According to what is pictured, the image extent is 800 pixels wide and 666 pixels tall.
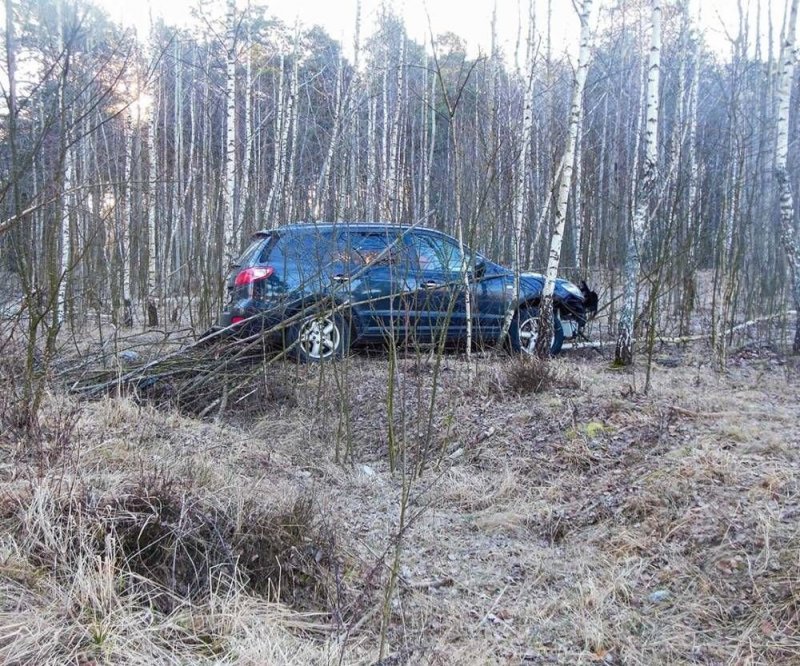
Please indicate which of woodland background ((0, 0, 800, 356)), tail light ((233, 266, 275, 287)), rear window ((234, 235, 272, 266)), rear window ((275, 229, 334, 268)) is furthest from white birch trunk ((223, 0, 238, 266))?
rear window ((275, 229, 334, 268))

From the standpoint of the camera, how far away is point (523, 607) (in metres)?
2.86

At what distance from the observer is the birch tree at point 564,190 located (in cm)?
609

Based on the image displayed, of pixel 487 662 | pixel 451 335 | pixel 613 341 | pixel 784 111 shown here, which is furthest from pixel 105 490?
pixel 784 111

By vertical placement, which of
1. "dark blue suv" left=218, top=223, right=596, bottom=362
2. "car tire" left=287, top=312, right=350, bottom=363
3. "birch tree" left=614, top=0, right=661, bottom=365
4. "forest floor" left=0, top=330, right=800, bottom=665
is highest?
"birch tree" left=614, top=0, right=661, bottom=365

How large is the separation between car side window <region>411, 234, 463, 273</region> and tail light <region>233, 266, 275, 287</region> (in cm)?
150

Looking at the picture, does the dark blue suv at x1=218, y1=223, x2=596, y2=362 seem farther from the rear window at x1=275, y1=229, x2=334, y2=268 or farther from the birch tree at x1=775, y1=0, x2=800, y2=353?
the birch tree at x1=775, y1=0, x2=800, y2=353

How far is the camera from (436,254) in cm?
452

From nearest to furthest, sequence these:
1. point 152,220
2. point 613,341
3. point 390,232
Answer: point 390,232 → point 613,341 → point 152,220

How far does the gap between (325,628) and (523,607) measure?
926mm

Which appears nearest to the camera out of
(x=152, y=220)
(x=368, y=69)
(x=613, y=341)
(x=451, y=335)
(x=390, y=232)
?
(x=390, y=232)

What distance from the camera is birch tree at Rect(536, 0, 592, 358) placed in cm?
609

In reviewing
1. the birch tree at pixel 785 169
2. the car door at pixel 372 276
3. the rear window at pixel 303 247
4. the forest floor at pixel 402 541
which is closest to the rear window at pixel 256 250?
the rear window at pixel 303 247

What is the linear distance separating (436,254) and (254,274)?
238 cm

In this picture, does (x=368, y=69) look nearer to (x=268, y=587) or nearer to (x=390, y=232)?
(x=390, y=232)
